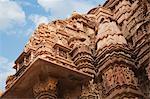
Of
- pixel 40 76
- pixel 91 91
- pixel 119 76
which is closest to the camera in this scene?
pixel 40 76

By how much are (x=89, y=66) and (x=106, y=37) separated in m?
1.49

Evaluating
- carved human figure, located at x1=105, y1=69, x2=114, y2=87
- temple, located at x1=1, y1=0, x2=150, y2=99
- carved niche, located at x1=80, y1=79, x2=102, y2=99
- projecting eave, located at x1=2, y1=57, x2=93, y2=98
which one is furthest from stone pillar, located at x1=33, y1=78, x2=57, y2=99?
carved human figure, located at x1=105, y1=69, x2=114, y2=87

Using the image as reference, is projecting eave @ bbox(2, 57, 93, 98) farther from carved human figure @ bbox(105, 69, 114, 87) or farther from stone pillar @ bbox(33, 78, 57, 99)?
carved human figure @ bbox(105, 69, 114, 87)

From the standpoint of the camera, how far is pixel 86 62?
17.8 m

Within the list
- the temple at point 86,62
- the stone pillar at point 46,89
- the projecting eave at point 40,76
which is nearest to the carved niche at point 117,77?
the temple at point 86,62

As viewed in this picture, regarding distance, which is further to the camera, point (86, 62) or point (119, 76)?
point (86, 62)

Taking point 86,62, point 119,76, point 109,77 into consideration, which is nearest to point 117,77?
point 119,76

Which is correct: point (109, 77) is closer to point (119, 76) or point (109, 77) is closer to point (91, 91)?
point (119, 76)

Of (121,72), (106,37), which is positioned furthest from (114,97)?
(106,37)

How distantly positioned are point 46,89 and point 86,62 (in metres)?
2.83

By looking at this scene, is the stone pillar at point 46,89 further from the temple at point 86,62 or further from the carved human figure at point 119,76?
the carved human figure at point 119,76

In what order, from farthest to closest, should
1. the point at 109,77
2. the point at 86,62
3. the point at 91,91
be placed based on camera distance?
the point at 86,62
the point at 109,77
the point at 91,91

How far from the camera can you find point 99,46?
1831 cm

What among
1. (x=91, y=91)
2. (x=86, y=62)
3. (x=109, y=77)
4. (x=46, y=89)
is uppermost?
(x=86, y=62)
